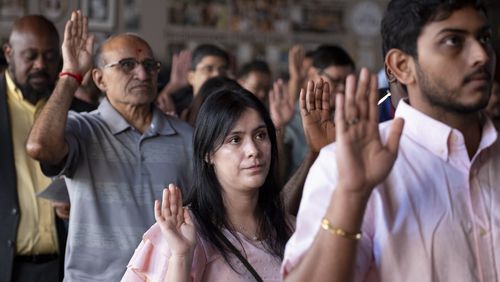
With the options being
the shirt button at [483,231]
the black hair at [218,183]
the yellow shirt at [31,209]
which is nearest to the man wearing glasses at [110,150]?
the yellow shirt at [31,209]

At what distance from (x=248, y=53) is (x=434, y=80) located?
18.5 ft

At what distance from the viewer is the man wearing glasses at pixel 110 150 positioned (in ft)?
10.3

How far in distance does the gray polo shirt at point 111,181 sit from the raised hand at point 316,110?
2.45 feet

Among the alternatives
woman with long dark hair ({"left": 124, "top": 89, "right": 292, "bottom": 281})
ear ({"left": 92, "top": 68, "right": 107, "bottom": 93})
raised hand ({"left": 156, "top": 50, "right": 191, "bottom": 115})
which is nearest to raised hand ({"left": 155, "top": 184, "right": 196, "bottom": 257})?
woman with long dark hair ({"left": 124, "top": 89, "right": 292, "bottom": 281})

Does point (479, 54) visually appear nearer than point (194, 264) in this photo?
Yes

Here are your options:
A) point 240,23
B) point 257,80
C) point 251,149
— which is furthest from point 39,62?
point 240,23

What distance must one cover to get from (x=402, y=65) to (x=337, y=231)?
0.38 metres

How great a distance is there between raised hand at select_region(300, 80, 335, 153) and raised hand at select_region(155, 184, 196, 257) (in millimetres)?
519

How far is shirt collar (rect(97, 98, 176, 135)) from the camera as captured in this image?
3.30m

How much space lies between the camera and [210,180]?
256 centimetres

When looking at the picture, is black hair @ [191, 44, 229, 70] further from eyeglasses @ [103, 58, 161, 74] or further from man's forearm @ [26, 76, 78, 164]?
man's forearm @ [26, 76, 78, 164]

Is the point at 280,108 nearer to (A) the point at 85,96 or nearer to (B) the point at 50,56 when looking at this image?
(B) the point at 50,56

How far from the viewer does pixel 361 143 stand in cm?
158

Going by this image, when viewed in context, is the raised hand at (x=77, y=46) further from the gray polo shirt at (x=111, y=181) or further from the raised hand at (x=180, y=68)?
the raised hand at (x=180, y=68)
